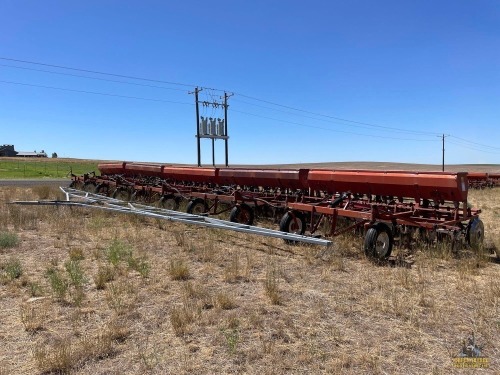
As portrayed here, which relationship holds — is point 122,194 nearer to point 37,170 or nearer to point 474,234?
point 474,234

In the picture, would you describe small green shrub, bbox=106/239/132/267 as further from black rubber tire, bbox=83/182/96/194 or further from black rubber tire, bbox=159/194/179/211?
black rubber tire, bbox=83/182/96/194

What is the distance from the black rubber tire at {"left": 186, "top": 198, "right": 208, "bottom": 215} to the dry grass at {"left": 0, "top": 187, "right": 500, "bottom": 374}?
4.29m

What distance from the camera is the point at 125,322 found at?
4.53 meters

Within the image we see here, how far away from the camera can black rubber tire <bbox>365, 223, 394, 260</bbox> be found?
7.22m

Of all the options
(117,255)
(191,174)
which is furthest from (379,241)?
(191,174)

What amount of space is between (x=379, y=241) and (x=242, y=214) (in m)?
4.09

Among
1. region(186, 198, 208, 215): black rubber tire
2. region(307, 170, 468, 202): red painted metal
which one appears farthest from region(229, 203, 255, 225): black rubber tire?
region(186, 198, 208, 215): black rubber tire

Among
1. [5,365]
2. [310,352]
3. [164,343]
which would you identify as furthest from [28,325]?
Answer: [310,352]

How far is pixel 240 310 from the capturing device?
4.89 meters

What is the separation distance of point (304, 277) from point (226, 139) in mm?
39017

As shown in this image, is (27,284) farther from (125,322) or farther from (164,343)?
(164,343)

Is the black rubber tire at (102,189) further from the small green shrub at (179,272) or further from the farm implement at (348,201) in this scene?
the small green shrub at (179,272)

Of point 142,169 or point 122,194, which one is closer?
point 122,194

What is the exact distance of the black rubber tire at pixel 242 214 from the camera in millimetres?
10625
